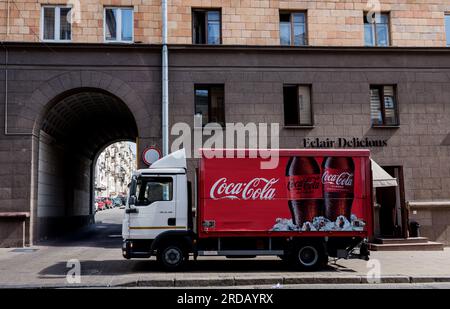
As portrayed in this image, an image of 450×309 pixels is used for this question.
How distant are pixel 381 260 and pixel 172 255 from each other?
643cm

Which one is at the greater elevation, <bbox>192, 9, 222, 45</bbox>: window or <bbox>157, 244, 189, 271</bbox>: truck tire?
<bbox>192, 9, 222, 45</bbox>: window

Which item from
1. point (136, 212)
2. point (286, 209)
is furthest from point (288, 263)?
point (136, 212)

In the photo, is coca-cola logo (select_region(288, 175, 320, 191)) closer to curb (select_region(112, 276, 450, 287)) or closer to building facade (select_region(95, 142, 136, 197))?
curb (select_region(112, 276, 450, 287))

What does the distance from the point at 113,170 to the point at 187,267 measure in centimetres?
8265

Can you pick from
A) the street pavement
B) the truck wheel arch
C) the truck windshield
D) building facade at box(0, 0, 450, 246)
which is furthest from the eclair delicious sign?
the truck wheel arch

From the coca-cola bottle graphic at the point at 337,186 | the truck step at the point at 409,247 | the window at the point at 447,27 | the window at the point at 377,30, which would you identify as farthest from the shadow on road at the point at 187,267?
the window at the point at 447,27

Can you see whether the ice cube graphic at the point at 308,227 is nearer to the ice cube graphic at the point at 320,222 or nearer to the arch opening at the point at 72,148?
the ice cube graphic at the point at 320,222

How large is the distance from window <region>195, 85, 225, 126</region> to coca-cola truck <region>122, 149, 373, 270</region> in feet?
20.2

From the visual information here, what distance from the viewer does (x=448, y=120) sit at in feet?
63.5

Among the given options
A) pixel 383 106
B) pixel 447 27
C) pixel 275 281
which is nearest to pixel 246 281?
pixel 275 281

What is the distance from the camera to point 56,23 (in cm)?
1873

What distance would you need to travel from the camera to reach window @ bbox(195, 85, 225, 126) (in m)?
18.9

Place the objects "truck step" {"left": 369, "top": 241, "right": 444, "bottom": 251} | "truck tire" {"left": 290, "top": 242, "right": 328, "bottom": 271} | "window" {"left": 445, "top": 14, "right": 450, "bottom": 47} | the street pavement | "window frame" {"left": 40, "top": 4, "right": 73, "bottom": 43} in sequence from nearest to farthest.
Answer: the street pavement
"truck tire" {"left": 290, "top": 242, "right": 328, "bottom": 271}
"truck step" {"left": 369, "top": 241, "right": 444, "bottom": 251}
"window frame" {"left": 40, "top": 4, "right": 73, "bottom": 43}
"window" {"left": 445, "top": 14, "right": 450, "bottom": 47}
